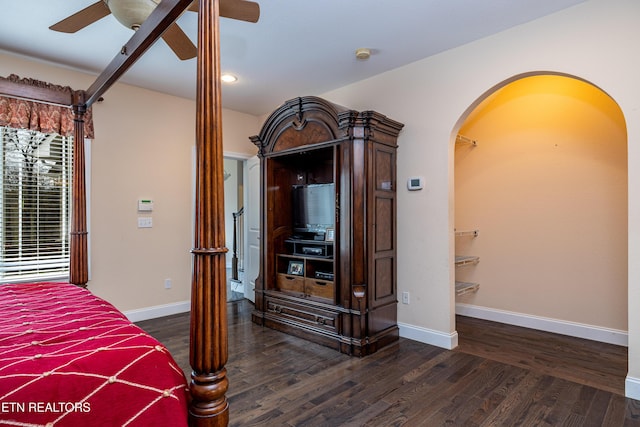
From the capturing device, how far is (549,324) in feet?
11.7

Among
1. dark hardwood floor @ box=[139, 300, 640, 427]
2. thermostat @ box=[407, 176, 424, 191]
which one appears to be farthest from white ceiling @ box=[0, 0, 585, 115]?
dark hardwood floor @ box=[139, 300, 640, 427]

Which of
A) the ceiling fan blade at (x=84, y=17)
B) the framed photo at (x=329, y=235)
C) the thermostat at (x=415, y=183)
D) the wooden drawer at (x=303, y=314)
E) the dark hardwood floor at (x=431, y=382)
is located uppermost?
the ceiling fan blade at (x=84, y=17)

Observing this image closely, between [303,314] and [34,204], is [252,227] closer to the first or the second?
[303,314]

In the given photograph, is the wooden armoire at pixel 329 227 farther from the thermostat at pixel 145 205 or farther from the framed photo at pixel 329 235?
the thermostat at pixel 145 205

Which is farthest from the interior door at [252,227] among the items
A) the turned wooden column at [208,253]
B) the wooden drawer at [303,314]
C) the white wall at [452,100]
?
the turned wooden column at [208,253]

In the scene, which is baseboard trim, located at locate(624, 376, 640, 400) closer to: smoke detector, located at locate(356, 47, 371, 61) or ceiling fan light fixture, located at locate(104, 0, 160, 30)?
smoke detector, located at locate(356, 47, 371, 61)

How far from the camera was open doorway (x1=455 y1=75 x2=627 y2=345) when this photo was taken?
3252mm

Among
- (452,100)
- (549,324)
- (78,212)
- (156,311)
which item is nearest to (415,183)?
(452,100)

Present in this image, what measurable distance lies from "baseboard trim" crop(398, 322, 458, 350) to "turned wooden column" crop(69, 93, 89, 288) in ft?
9.02

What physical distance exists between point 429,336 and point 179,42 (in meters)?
3.10

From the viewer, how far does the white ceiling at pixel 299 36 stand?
2490 mm

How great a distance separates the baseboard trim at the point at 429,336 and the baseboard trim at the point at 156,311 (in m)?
2.58

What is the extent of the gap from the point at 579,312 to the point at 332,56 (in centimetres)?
338
